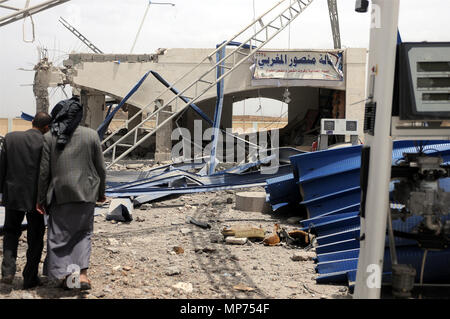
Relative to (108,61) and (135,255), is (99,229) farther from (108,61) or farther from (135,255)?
(108,61)

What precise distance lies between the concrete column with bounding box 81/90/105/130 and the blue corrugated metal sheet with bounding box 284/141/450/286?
1438cm

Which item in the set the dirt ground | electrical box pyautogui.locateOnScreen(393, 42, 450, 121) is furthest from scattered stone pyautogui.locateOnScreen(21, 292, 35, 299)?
electrical box pyautogui.locateOnScreen(393, 42, 450, 121)

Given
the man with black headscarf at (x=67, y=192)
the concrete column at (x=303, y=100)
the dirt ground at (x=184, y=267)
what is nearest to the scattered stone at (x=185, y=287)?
the dirt ground at (x=184, y=267)

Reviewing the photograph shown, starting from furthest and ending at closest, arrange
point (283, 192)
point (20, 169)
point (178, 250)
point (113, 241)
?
1. point (283, 192)
2. point (113, 241)
3. point (178, 250)
4. point (20, 169)

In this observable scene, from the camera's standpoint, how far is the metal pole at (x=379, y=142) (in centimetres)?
319

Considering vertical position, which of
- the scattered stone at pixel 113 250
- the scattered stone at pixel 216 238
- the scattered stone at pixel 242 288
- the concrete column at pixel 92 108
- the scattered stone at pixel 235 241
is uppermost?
the concrete column at pixel 92 108

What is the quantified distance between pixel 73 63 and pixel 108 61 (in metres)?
1.50

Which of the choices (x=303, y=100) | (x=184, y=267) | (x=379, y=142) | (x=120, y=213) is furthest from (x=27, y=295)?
(x=303, y=100)

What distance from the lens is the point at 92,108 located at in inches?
814

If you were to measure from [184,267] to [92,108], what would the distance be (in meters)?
16.3

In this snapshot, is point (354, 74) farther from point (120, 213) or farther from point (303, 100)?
point (120, 213)

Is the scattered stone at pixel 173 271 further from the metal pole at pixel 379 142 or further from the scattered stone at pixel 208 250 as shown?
the metal pole at pixel 379 142

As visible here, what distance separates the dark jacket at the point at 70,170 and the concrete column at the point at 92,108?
16.5m
